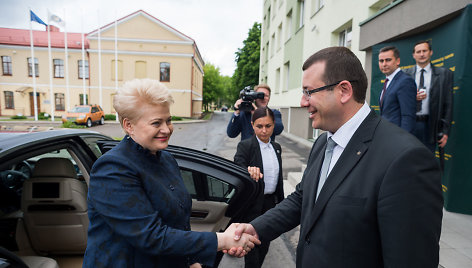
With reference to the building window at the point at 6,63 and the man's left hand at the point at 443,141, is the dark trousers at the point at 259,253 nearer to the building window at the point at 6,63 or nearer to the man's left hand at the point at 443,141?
the man's left hand at the point at 443,141

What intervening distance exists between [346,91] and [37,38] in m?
42.5

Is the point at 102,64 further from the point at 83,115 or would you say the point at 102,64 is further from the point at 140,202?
the point at 140,202

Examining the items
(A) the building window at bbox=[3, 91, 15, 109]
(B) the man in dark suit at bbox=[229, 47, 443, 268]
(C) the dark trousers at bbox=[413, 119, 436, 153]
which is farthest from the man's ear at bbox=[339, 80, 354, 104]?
(A) the building window at bbox=[3, 91, 15, 109]

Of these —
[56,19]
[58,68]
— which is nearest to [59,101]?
[58,68]

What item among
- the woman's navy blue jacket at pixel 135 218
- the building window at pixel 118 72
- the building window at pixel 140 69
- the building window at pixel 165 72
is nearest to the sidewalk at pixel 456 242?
the woman's navy blue jacket at pixel 135 218

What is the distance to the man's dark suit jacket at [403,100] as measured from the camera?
3289 millimetres

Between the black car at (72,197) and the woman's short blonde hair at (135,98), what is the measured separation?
3.06 ft

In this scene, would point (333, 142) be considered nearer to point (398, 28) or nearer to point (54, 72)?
point (398, 28)

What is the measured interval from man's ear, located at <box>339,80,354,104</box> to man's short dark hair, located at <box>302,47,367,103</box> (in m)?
0.02

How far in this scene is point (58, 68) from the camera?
1280 inches

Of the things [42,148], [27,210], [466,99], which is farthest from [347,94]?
[466,99]

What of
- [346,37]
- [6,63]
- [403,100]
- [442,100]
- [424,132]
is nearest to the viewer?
[403,100]

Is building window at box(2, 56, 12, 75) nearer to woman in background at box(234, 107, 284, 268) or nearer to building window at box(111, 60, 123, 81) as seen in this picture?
building window at box(111, 60, 123, 81)

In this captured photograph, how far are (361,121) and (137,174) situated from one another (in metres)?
1.19
